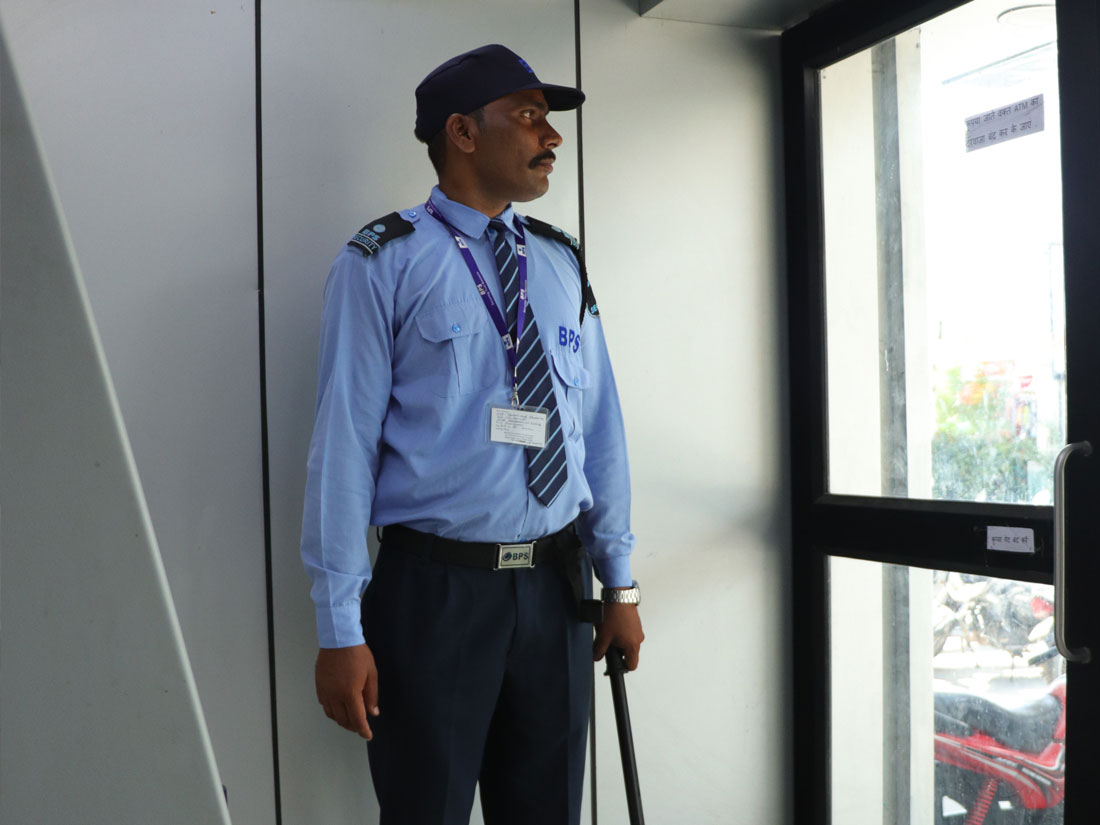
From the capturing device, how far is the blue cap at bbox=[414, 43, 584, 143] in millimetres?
1939

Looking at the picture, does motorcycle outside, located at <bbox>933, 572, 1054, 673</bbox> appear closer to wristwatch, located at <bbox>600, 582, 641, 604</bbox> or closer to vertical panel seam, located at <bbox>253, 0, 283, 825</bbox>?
wristwatch, located at <bbox>600, 582, 641, 604</bbox>

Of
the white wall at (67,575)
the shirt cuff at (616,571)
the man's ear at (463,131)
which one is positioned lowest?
the shirt cuff at (616,571)

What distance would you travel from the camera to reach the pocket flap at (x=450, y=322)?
1837 mm

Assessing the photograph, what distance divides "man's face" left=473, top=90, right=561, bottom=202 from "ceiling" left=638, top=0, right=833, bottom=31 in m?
0.62

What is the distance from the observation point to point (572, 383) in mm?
1969

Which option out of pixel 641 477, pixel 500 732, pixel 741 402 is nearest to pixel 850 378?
pixel 741 402

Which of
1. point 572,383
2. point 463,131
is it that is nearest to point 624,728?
point 572,383

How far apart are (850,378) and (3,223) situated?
2218 millimetres

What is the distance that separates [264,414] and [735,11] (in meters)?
1.50

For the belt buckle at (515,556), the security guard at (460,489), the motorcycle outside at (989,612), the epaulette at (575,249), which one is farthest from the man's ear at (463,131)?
the motorcycle outside at (989,612)

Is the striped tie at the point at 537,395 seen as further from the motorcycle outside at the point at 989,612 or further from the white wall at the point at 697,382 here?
the motorcycle outside at the point at 989,612

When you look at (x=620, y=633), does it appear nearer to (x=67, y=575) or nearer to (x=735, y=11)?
(x=735, y=11)

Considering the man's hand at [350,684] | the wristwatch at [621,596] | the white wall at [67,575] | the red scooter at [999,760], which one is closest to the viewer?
the white wall at [67,575]

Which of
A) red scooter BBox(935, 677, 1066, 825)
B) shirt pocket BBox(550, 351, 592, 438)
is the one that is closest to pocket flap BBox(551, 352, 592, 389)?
shirt pocket BBox(550, 351, 592, 438)
